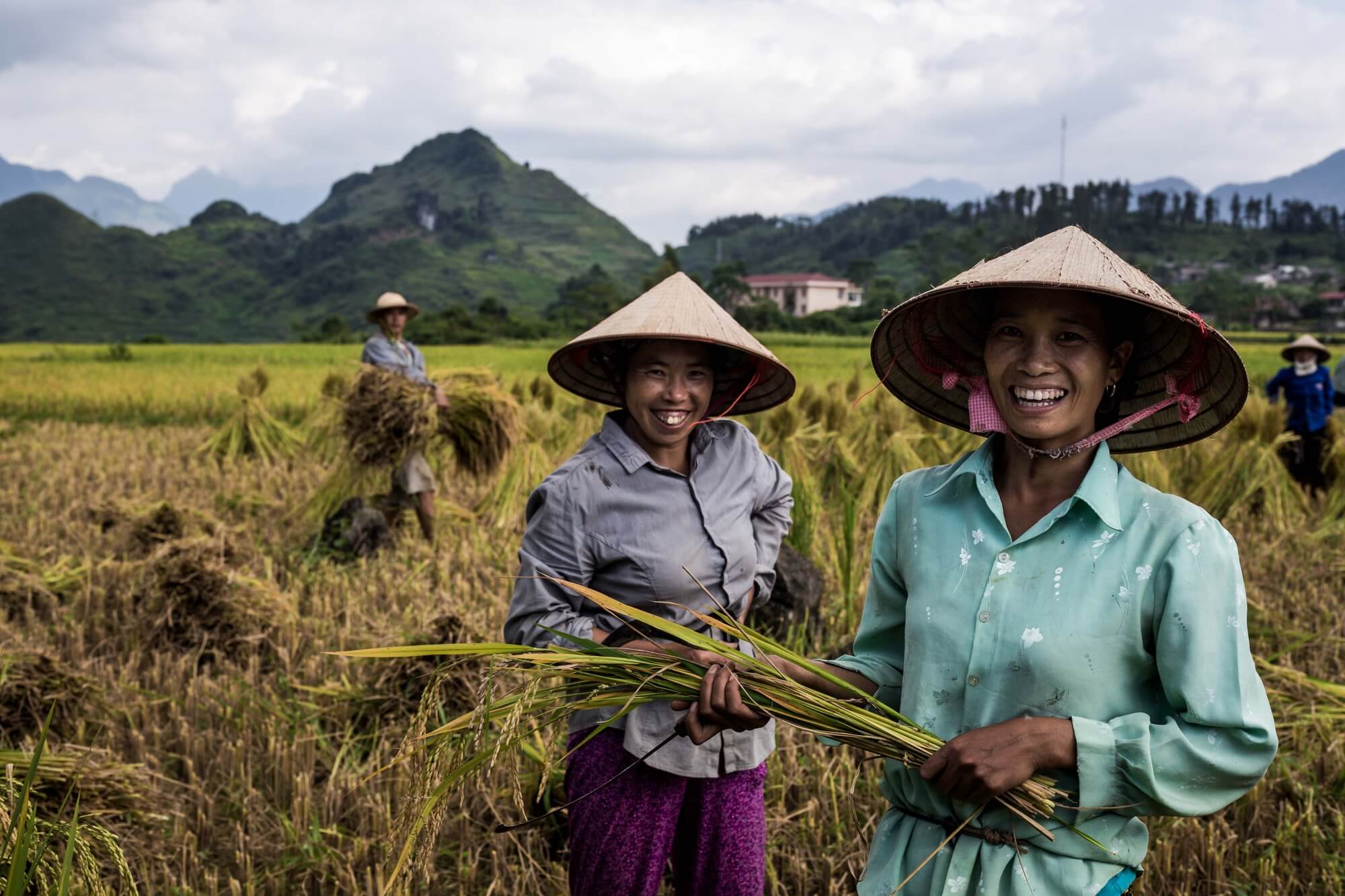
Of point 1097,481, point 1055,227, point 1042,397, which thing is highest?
point 1055,227

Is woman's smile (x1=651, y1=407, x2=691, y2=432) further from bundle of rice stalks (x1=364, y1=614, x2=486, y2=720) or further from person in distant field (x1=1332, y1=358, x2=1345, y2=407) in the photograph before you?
person in distant field (x1=1332, y1=358, x2=1345, y2=407)

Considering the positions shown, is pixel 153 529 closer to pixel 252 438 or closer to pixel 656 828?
pixel 252 438

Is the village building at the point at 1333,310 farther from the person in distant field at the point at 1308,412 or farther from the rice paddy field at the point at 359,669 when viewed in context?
the rice paddy field at the point at 359,669

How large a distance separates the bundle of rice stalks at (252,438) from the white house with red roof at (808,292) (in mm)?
75173

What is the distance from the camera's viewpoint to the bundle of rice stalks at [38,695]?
2957mm

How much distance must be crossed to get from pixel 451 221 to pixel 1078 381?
125 m

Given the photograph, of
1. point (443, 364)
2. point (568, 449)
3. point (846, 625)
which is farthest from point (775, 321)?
point (846, 625)

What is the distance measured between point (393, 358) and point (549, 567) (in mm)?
4252

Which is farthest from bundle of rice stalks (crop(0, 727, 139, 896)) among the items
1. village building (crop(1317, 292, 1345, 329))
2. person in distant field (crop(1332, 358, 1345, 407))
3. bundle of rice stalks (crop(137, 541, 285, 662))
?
village building (crop(1317, 292, 1345, 329))

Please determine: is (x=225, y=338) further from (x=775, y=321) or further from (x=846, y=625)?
(x=846, y=625)

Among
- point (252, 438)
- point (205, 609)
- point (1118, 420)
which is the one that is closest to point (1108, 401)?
point (1118, 420)

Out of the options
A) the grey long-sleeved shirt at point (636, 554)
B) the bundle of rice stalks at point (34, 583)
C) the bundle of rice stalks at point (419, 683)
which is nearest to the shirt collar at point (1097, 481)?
the grey long-sleeved shirt at point (636, 554)

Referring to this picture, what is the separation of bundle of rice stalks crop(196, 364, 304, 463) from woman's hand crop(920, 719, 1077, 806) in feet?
25.7

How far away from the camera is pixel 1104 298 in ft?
4.59
